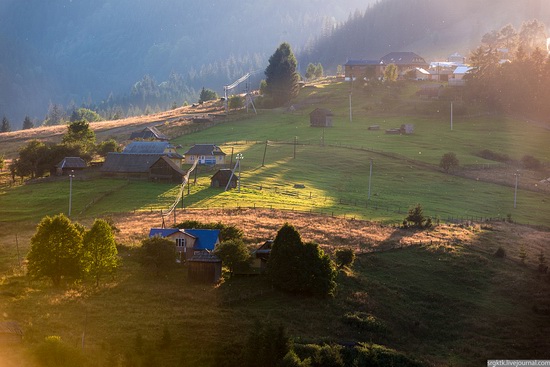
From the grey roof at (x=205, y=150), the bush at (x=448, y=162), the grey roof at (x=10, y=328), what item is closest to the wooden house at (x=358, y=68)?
the bush at (x=448, y=162)

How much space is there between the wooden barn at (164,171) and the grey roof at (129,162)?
3.27ft

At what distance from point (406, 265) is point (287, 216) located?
45.9 ft

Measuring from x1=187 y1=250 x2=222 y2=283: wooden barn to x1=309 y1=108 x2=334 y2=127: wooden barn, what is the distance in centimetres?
7657

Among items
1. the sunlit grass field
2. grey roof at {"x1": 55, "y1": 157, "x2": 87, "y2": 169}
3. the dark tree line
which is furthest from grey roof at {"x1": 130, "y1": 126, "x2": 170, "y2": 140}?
the dark tree line

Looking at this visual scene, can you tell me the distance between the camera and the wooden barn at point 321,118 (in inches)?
4884

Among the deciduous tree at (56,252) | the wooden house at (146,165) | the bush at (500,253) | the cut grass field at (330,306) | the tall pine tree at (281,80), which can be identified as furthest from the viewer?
the tall pine tree at (281,80)

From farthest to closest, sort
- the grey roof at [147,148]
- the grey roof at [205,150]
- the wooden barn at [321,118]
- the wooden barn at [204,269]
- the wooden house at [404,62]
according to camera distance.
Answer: the wooden house at [404,62], the wooden barn at [321,118], the grey roof at [205,150], the grey roof at [147,148], the wooden barn at [204,269]

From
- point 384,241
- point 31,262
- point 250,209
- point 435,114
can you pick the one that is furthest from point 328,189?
point 435,114

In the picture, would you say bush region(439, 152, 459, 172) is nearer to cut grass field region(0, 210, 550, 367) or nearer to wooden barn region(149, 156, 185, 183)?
wooden barn region(149, 156, 185, 183)

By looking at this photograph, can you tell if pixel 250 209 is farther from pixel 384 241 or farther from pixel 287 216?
pixel 384 241

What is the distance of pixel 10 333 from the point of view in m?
37.2

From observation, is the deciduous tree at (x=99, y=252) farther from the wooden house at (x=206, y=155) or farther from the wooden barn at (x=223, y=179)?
the wooden house at (x=206, y=155)

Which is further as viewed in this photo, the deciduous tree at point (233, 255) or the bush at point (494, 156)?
the bush at point (494, 156)

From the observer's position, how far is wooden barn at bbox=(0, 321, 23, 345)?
3675 centimetres
